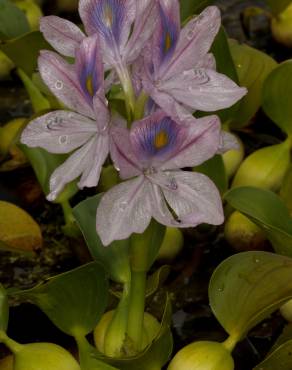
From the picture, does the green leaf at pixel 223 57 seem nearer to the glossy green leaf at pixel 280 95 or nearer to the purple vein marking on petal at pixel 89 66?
the glossy green leaf at pixel 280 95

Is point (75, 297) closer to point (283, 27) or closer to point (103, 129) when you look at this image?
point (103, 129)

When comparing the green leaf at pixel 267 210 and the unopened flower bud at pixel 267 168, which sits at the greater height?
the green leaf at pixel 267 210

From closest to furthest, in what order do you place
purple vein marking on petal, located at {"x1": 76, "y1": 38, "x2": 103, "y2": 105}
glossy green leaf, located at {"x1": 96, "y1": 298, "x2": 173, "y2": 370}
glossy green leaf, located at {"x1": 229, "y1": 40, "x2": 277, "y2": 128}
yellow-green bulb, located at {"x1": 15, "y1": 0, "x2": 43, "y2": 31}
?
purple vein marking on petal, located at {"x1": 76, "y1": 38, "x2": 103, "y2": 105} < glossy green leaf, located at {"x1": 96, "y1": 298, "x2": 173, "y2": 370} < glossy green leaf, located at {"x1": 229, "y1": 40, "x2": 277, "y2": 128} < yellow-green bulb, located at {"x1": 15, "y1": 0, "x2": 43, "y2": 31}

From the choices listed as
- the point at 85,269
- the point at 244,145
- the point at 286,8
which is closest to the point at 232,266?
the point at 85,269

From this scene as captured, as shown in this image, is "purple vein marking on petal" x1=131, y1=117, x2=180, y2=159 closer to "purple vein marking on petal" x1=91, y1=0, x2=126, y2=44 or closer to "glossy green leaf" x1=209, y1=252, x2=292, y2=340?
"purple vein marking on petal" x1=91, y1=0, x2=126, y2=44

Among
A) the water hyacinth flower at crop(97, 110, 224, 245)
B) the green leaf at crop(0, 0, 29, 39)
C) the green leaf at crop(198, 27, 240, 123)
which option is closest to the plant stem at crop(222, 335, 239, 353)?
the water hyacinth flower at crop(97, 110, 224, 245)

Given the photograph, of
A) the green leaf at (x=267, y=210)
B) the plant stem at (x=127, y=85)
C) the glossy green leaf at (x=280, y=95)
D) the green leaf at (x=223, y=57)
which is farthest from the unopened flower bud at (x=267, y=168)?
the plant stem at (x=127, y=85)
